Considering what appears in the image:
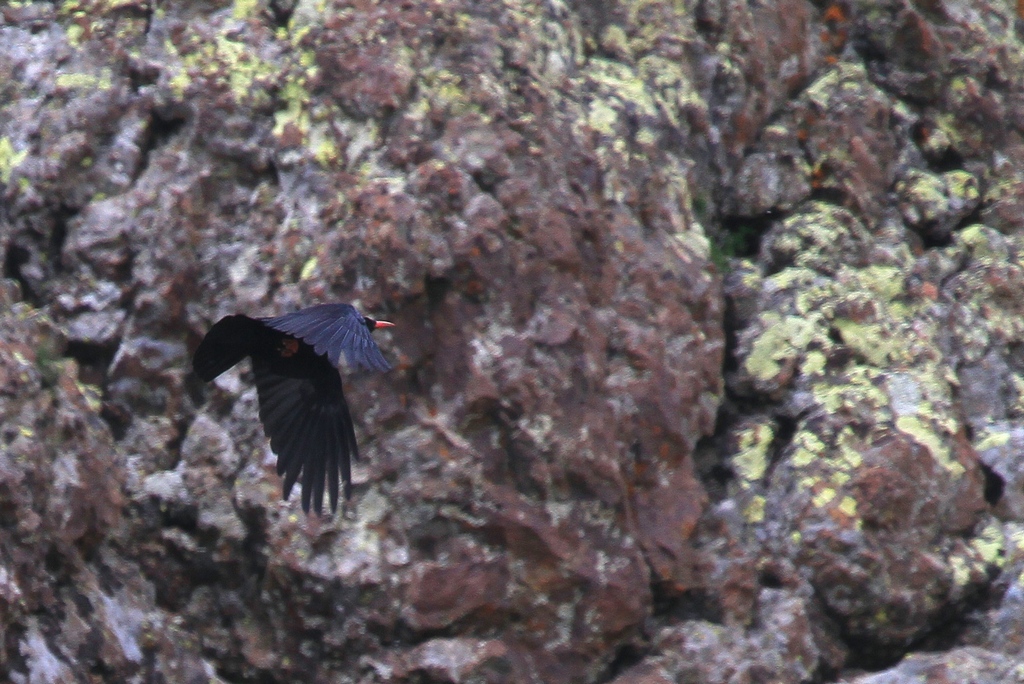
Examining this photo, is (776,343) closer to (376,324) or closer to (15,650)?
(376,324)

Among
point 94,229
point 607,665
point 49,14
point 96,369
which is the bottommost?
point 607,665

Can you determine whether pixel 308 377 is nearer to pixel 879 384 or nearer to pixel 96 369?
pixel 96 369

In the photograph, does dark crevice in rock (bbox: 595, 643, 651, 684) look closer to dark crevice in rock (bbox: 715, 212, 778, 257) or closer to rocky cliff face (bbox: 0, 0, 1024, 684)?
rocky cliff face (bbox: 0, 0, 1024, 684)

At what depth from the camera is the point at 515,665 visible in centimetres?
564

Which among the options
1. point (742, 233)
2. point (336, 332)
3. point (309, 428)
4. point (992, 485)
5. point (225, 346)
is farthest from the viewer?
point (742, 233)

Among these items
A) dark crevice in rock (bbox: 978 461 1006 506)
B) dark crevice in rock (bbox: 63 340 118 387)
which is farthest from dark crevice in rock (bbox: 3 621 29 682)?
dark crevice in rock (bbox: 978 461 1006 506)

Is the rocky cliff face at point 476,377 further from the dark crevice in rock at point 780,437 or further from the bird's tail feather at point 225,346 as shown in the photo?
the bird's tail feather at point 225,346

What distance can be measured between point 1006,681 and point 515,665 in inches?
87.3

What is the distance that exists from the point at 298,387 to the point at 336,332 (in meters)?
0.83

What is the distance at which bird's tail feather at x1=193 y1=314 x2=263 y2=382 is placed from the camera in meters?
5.28

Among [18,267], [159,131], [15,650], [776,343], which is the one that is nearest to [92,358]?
[18,267]

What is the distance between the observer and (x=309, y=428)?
5234mm

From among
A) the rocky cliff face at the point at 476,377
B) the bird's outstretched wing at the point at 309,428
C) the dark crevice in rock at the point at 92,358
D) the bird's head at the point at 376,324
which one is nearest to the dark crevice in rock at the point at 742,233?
the rocky cliff face at the point at 476,377

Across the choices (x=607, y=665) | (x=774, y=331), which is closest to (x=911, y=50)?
(x=774, y=331)
